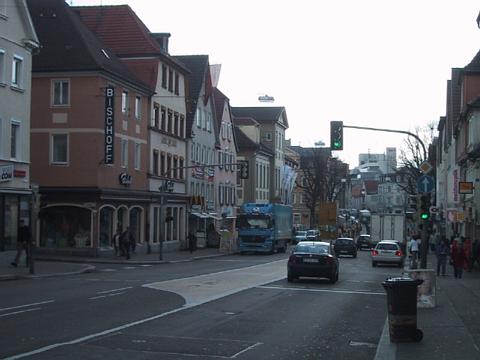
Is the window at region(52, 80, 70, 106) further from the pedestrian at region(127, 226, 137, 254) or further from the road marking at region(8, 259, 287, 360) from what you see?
the road marking at region(8, 259, 287, 360)

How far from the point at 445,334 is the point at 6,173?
78.9 ft

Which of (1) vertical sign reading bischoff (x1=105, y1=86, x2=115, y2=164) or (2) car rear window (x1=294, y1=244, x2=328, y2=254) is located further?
(1) vertical sign reading bischoff (x1=105, y1=86, x2=115, y2=164)

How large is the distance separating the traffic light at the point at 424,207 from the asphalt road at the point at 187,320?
2.84m

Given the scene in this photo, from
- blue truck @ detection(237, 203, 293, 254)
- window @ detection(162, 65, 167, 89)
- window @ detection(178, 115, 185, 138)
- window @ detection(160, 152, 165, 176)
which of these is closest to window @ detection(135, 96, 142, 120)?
window @ detection(162, 65, 167, 89)

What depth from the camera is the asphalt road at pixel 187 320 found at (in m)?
12.1

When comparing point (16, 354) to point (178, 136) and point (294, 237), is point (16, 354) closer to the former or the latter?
point (178, 136)

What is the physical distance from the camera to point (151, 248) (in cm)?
5409

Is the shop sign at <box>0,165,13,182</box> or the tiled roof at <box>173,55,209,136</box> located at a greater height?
the tiled roof at <box>173,55,209,136</box>

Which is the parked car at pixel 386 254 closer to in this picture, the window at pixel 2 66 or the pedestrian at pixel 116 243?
the pedestrian at pixel 116 243

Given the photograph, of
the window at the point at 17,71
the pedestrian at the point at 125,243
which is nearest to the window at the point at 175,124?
the pedestrian at the point at 125,243

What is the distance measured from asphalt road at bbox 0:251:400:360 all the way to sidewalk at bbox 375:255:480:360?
0.47 metres

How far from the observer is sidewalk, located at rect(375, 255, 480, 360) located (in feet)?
40.1

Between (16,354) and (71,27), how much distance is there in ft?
127

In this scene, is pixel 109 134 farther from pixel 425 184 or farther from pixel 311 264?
pixel 425 184
